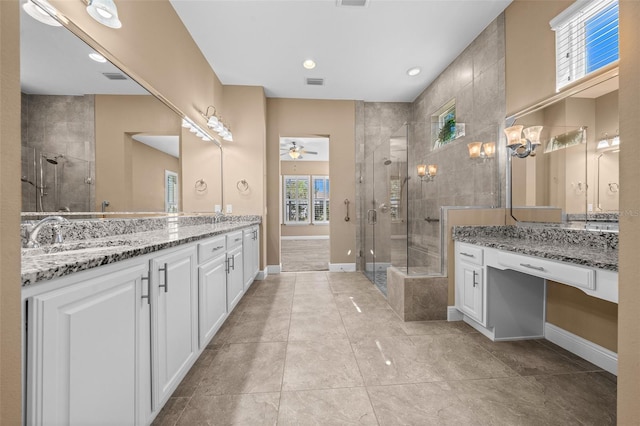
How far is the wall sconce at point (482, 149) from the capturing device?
262cm

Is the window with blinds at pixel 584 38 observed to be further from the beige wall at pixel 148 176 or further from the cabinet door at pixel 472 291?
the beige wall at pixel 148 176

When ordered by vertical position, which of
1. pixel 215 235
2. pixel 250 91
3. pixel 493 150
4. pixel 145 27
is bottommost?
pixel 215 235

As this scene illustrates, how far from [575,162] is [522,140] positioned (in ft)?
1.57

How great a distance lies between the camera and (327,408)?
137cm

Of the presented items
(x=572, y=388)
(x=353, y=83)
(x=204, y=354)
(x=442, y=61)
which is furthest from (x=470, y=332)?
(x=353, y=83)

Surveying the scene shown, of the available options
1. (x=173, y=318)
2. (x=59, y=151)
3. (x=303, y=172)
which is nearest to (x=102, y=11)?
(x=59, y=151)

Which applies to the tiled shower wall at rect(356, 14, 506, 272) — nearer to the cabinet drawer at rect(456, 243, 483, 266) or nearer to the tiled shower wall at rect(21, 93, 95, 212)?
the cabinet drawer at rect(456, 243, 483, 266)

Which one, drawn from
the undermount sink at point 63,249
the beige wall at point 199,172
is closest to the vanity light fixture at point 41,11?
the undermount sink at point 63,249

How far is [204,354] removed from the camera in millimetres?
1890

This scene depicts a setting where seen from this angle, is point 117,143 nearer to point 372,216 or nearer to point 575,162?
point 575,162

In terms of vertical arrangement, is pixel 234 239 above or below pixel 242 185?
below

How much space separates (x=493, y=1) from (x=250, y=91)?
10.2 ft

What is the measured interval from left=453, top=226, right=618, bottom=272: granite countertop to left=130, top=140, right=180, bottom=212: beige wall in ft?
8.88

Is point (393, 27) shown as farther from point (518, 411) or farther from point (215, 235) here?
point (518, 411)
